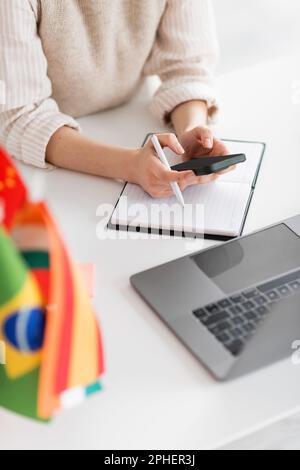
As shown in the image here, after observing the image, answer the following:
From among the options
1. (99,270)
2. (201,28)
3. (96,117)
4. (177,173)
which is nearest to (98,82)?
(96,117)

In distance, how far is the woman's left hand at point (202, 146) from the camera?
97 centimetres

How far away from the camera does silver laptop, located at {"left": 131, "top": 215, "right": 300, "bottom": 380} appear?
0.72 metres

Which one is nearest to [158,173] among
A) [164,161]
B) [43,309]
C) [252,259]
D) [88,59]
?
[164,161]

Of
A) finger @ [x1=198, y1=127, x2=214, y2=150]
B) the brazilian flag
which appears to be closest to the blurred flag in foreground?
the brazilian flag

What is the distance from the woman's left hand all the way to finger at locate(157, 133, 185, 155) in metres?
0.04

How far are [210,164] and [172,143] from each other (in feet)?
0.22

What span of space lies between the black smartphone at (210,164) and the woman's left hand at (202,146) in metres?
0.01

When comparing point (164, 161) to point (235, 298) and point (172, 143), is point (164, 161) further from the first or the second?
point (235, 298)

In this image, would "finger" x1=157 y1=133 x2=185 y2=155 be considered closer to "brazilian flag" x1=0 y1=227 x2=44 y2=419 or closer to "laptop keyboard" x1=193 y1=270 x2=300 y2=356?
"laptop keyboard" x1=193 y1=270 x2=300 y2=356

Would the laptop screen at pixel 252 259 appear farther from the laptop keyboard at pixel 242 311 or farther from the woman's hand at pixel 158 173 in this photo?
the woman's hand at pixel 158 173

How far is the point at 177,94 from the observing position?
1.16 metres

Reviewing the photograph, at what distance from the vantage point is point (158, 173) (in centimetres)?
94

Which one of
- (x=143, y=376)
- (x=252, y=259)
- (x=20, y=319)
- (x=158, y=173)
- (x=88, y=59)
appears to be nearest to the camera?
(x=20, y=319)
